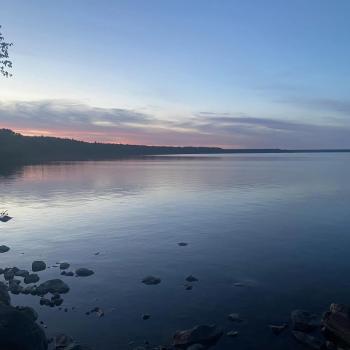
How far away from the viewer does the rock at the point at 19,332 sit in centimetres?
1786

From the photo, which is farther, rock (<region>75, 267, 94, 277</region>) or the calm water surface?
rock (<region>75, 267, 94, 277</region>)

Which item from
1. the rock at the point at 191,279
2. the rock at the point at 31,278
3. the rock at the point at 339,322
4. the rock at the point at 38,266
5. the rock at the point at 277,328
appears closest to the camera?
the rock at the point at 339,322

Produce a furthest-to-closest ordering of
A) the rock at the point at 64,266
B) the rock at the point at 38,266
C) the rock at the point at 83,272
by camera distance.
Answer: the rock at the point at 64,266
the rock at the point at 38,266
the rock at the point at 83,272

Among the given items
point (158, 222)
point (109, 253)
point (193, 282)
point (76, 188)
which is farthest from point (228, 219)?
point (76, 188)

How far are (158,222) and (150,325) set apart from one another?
31.5 meters

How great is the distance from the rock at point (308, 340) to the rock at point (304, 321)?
0.63m

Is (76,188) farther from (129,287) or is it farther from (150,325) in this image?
(150,325)

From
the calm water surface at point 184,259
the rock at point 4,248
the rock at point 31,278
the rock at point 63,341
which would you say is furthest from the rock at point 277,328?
the rock at point 4,248

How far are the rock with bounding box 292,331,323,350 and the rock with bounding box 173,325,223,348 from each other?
3867 millimetres

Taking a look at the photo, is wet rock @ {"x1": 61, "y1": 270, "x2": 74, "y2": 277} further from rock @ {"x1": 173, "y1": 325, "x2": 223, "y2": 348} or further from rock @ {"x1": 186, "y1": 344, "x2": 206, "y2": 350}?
rock @ {"x1": 186, "y1": 344, "x2": 206, "y2": 350}

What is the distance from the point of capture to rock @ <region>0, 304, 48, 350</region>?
1786 centimetres

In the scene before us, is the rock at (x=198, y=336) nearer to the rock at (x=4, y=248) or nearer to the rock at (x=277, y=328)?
the rock at (x=277, y=328)

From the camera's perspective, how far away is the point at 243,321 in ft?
74.4

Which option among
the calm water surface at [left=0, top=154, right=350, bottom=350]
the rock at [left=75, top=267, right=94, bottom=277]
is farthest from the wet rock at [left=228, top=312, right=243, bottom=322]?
the rock at [left=75, top=267, right=94, bottom=277]
